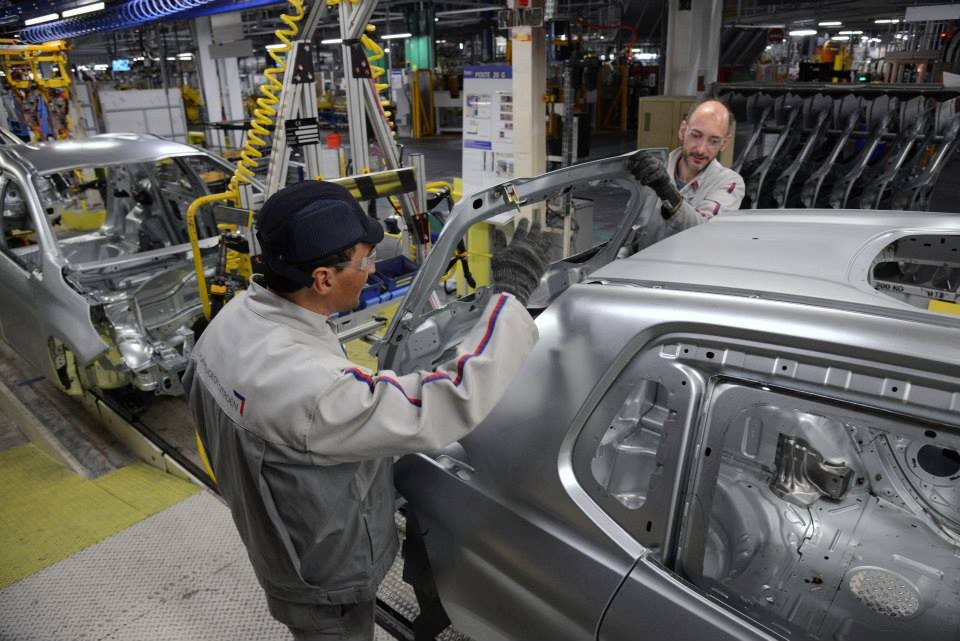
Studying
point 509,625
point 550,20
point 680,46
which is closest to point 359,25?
point 550,20

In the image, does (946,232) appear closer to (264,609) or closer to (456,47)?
(264,609)

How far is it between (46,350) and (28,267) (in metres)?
0.54

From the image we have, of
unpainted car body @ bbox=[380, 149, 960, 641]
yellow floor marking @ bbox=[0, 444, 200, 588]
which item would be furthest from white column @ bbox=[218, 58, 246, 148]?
unpainted car body @ bbox=[380, 149, 960, 641]

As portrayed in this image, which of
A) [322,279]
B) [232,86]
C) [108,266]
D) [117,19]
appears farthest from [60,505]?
[232,86]

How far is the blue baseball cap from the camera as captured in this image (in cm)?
140

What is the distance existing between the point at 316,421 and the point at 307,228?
0.40m

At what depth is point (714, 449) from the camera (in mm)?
1309

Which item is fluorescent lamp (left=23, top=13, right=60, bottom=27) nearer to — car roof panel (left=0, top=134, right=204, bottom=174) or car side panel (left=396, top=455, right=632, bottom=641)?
car roof panel (left=0, top=134, right=204, bottom=174)

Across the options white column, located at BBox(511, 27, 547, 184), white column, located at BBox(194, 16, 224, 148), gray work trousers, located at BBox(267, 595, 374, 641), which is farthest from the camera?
white column, located at BBox(194, 16, 224, 148)

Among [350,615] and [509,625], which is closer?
[509,625]

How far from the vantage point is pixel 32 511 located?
327cm

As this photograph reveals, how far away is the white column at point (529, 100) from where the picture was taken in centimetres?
572

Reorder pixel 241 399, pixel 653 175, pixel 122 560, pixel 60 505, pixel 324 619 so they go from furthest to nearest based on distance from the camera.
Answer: pixel 60 505
pixel 122 560
pixel 653 175
pixel 324 619
pixel 241 399

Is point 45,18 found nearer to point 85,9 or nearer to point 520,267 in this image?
point 85,9
